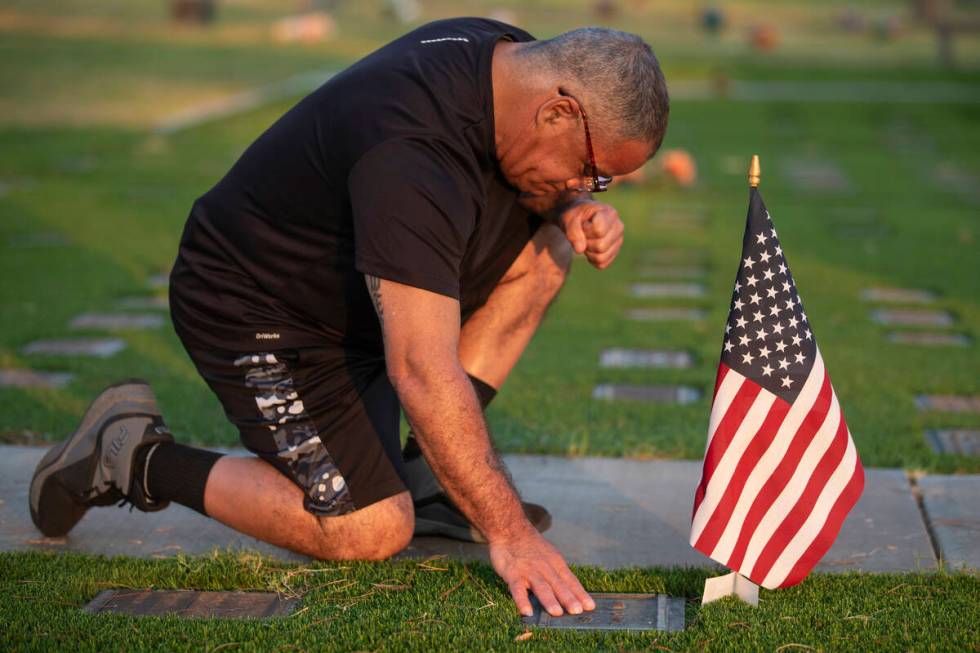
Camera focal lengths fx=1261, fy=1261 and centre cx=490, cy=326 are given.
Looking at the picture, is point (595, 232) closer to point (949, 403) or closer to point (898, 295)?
point (949, 403)

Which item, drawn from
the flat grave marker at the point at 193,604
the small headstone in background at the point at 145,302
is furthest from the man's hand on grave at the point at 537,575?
the small headstone in background at the point at 145,302

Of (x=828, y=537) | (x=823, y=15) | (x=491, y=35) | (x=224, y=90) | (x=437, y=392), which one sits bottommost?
(x=823, y=15)

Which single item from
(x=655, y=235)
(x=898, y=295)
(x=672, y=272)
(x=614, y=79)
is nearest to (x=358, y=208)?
(x=614, y=79)

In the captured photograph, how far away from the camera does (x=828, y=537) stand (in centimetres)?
296

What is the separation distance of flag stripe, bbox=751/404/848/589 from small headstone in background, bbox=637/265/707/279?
14.6ft

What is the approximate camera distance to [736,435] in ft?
9.70

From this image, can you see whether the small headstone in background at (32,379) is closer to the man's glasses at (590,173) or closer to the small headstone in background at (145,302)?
the small headstone in background at (145,302)

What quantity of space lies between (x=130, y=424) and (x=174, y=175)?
8393mm

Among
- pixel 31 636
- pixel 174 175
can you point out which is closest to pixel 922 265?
pixel 31 636

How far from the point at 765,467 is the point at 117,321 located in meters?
4.05

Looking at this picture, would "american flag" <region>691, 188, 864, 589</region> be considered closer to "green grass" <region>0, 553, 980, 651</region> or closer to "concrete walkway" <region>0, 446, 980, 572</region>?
"green grass" <region>0, 553, 980, 651</region>

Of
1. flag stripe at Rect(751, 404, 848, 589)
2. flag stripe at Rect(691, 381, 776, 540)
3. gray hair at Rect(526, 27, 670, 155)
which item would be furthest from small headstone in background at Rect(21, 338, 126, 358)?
flag stripe at Rect(751, 404, 848, 589)

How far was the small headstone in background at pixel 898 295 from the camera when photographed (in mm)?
6719

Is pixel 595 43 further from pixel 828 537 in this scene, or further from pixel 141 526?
pixel 141 526
